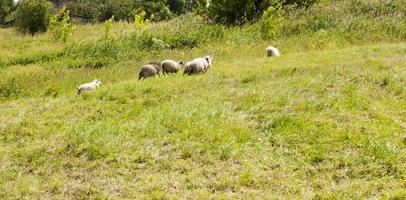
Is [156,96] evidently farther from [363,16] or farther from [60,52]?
[363,16]

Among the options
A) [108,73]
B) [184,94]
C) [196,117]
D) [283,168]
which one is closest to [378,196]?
[283,168]

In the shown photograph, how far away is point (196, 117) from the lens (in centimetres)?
831

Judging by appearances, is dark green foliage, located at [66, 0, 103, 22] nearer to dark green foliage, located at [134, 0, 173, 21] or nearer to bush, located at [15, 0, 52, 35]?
dark green foliage, located at [134, 0, 173, 21]

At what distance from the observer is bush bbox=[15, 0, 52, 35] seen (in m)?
31.8

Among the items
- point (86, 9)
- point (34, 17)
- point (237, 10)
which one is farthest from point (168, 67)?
point (86, 9)

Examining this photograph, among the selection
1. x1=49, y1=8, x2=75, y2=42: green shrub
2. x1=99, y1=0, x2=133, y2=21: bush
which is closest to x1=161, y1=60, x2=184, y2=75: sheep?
x1=49, y1=8, x2=75, y2=42: green shrub

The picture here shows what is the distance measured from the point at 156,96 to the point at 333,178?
519 centimetres

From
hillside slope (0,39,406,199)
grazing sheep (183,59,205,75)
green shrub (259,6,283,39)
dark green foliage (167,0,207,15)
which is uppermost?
green shrub (259,6,283,39)

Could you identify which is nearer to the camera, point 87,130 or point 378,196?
point 378,196

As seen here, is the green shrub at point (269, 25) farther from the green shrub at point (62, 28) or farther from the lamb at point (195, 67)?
the green shrub at point (62, 28)

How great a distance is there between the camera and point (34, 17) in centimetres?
3180

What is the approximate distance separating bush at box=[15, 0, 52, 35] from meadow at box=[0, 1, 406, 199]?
62.8 feet

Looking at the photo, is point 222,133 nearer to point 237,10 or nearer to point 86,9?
point 237,10

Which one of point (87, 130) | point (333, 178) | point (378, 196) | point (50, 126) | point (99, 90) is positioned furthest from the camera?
point (99, 90)
